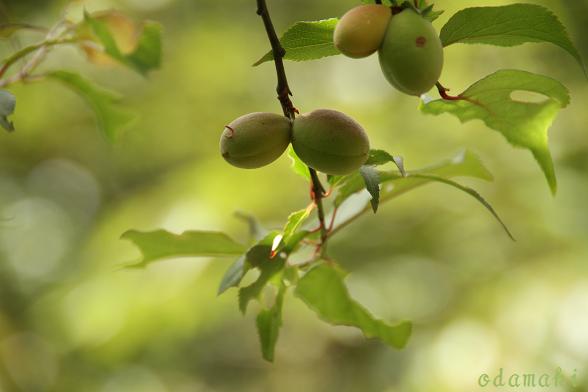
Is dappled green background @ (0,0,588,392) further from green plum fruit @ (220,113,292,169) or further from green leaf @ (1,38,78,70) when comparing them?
green plum fruit @ (220,113,292,169)

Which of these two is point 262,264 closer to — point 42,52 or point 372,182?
point 372,182

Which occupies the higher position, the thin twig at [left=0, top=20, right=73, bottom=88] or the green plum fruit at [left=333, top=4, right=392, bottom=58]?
the green plum fruit at [left=333, top=4, right=392, bottom=58]

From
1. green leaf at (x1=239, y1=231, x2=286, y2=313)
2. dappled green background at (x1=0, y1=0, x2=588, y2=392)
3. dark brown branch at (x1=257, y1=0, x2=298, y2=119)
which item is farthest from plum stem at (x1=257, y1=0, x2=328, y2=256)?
dappled green background at (x1=0, y1=0, x2=588, y2=392)

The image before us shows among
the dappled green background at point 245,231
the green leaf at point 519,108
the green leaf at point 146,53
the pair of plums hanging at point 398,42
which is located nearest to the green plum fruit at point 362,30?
the pair of plums hanging at point 398,42

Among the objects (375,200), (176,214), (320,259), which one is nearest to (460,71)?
(176,214)

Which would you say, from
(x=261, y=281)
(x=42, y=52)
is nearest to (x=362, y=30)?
(x=261, y=281)

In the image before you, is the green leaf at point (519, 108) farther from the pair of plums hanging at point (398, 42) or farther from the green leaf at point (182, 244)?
the green leaf at point (182, 244)

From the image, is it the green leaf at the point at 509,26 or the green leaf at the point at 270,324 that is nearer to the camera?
the green leaf at the point at 509,26

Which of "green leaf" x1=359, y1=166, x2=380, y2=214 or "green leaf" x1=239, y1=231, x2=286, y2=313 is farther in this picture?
"green leaf" x1=239, y1=231, x2=286, y2=313
